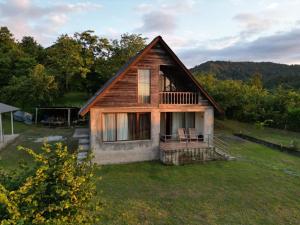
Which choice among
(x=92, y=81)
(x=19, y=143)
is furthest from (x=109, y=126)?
(x=92, y=81)

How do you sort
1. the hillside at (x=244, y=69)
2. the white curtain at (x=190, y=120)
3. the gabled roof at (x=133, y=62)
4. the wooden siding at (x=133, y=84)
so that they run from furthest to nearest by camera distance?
the hillside at (x=244, y=69)
the white curtain at (x=190, y=120)
the wooden siding at (x=133, y=84)
the gabled roof at (x=133, y=62)

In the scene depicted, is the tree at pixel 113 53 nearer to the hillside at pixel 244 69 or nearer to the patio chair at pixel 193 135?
the patio chair at pixel 193 135

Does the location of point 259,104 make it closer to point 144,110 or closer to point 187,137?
point 187,137

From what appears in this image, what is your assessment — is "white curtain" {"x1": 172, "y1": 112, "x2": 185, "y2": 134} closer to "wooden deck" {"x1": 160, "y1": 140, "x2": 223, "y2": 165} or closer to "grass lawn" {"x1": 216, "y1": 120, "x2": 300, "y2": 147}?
"wooden deck" {"x1": 160, "y1": 140, "x2": 223, "y2": 165}

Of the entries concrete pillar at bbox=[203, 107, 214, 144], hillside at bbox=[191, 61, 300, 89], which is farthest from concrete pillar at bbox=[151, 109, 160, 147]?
hillside at bbox=[191, 61, 300, 89]

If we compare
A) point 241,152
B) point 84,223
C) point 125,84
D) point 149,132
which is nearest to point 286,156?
point 241,152

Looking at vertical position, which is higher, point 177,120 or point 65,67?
point 65,67

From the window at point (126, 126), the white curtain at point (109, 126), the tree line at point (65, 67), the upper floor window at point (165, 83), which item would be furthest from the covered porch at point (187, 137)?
the tree line at point (65, 67)
